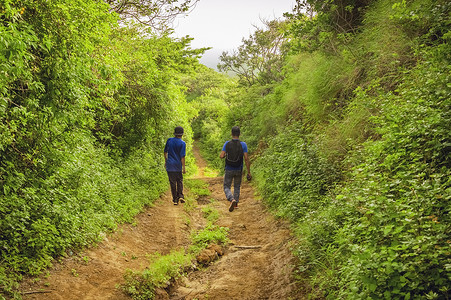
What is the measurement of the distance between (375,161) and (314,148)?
117 inches

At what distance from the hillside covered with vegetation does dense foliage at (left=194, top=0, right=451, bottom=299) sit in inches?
1.1

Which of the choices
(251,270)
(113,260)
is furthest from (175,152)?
(251,270)

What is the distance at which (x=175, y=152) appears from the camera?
873 cm

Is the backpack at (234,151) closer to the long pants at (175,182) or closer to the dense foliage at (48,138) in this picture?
the long pants at (175,182)

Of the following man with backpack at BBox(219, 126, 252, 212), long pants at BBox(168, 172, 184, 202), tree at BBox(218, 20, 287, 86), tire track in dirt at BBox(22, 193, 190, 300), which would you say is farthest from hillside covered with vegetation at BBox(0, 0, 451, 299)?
tree at BBox(218, 20, 287, 86)

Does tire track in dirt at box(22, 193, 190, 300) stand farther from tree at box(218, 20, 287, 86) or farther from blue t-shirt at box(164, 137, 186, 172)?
tree at box(218, 20, 287, 86)

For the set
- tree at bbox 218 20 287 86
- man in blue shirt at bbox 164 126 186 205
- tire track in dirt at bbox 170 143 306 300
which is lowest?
tire track in dirt at bbox 170 143 306 300

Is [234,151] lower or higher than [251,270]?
higher

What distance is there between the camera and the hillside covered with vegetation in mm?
3430

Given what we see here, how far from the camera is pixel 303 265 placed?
4.85 meters

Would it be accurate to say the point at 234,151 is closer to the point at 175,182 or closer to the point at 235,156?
the point at 235,156

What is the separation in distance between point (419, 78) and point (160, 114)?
26.9 ft

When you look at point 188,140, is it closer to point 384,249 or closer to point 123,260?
point 123,260

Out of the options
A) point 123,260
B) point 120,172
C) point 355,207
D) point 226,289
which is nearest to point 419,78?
point 355,207
